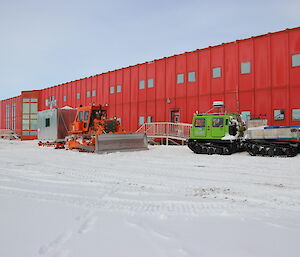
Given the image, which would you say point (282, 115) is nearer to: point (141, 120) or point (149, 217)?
point (141, 120)

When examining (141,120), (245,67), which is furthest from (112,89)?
(245,67)

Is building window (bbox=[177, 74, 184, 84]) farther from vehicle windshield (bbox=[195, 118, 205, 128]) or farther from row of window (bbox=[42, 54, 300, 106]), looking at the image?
vehicle windshield (bbox=[195, 118, 205, 128])

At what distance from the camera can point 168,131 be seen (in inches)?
726

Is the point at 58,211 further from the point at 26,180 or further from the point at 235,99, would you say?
the point at 235,99

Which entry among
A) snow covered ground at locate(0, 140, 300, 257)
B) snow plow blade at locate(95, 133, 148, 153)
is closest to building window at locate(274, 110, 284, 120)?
snow plow blade at locate(95, 133, 148, 153)

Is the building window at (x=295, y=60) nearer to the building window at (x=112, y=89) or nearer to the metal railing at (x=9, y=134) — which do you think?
the building window at (x=112, y=89)

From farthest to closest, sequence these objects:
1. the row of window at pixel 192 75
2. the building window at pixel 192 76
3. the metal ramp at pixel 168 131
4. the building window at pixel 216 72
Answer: the building window at pixel 192 76
the metal ramp at pixel 168 131
the building window at pixel 216 72
the row of window at pixel 192 75

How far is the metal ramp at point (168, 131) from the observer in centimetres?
1756

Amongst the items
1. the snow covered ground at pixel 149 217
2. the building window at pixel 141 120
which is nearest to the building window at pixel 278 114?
the snow covered ground at pixel 149 217

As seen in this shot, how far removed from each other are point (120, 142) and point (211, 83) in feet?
27.9

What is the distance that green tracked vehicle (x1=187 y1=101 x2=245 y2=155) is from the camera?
11.6 meters

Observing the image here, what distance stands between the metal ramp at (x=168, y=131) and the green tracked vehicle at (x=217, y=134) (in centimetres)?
477

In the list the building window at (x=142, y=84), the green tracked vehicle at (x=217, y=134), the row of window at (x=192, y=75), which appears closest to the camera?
the green tracked vehicle at (x=217, y=134)

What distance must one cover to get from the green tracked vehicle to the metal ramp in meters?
4.77
